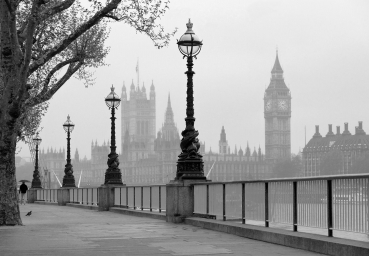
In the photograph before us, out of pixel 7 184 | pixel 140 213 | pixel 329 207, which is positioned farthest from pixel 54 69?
pixel 329 207

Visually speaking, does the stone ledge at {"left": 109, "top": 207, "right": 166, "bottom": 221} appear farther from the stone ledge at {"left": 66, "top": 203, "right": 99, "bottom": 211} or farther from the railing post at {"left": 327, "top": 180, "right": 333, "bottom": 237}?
the railing post at {"left": 327, "top": 180, "right": 333, "bottom": 237}

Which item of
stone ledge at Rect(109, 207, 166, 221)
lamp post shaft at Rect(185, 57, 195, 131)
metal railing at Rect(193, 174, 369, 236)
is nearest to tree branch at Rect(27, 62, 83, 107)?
stone ledge at Rect(109, 207, 166, 221)

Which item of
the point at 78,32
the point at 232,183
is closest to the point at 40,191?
the point at 78,32

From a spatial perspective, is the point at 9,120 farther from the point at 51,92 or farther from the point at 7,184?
the point at 51,92

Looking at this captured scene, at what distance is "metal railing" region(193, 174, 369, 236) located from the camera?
32.4 feet

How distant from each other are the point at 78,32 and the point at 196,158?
13.7 ft

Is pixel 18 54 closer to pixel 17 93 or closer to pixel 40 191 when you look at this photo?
pixel 17 93

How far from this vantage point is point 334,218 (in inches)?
414

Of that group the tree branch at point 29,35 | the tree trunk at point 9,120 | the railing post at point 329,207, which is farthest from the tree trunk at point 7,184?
the railing post at point 329,207

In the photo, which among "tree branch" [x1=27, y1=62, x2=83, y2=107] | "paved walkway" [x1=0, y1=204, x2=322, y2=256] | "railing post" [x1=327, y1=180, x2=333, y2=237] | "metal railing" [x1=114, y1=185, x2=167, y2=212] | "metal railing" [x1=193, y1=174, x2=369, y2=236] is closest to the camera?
"metal railing" [x1=193, y1=174, x2=369, y2=236]

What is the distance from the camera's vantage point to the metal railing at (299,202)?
32.4ft

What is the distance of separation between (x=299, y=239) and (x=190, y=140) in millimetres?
7333

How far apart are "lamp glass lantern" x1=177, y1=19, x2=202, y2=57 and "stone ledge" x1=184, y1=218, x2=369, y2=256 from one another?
486 cm

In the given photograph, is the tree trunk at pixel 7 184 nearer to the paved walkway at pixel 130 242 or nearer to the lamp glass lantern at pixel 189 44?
the paved walkway at pixel 130 242
